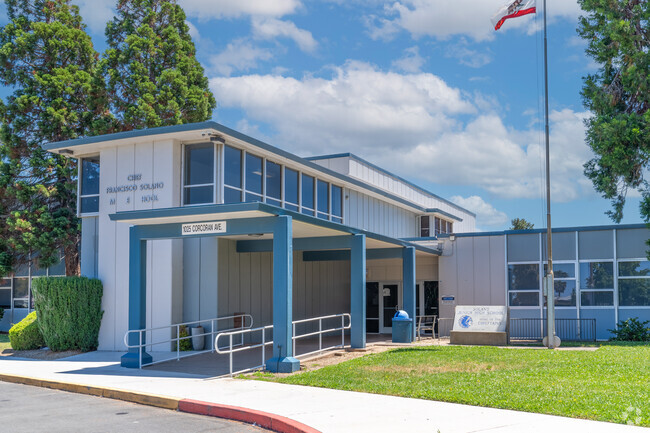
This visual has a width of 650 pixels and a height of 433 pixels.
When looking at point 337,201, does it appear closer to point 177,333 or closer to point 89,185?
point 89,185

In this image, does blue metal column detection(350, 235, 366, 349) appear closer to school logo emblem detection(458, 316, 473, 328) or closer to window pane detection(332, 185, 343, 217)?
school logo emblem detection(458, 316, 473, 328)

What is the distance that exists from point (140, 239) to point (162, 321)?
381cm

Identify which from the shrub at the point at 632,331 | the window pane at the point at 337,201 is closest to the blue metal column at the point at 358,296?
the window pane at the point at 337,201

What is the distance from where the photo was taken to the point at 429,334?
27.5 metres

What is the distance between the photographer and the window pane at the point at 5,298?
2980 cm

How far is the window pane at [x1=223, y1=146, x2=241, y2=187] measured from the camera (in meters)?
19.3

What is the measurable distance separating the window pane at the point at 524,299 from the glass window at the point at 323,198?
7.85m

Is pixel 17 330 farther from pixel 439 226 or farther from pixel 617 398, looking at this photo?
pixel 439 226

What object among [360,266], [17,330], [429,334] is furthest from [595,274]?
[17,330]

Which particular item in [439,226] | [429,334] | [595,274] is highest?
[439,226]

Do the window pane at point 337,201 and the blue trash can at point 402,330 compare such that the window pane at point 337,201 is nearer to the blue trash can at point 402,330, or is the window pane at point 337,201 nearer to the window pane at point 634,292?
the blue trash can at point 402,330

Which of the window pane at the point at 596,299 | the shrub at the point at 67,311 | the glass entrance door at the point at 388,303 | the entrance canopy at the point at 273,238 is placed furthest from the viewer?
the glass entrance door at the point at 388,303

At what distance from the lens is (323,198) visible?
2581 cm

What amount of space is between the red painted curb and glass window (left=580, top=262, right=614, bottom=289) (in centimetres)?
1760
